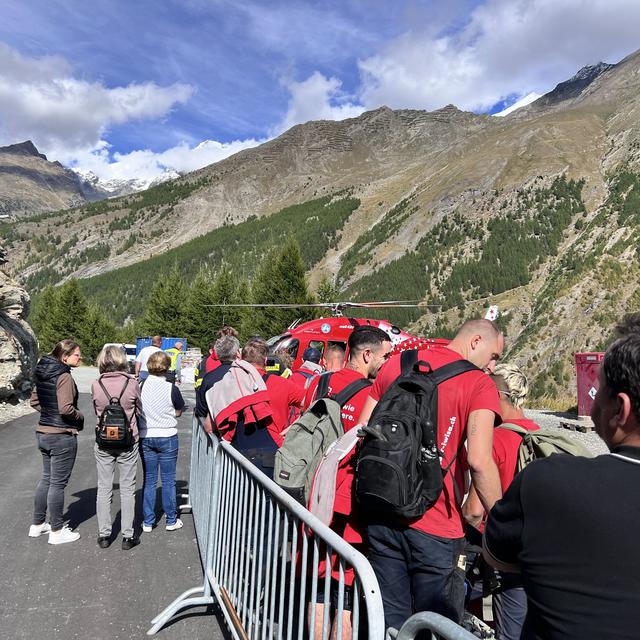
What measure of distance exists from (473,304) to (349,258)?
38.2 m

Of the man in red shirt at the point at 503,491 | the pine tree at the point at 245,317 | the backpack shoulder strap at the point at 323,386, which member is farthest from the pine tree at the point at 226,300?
the man in red shirt at the point at 503,491

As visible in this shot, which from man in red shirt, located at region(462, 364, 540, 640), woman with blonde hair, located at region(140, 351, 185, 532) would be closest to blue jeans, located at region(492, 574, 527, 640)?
man in red shirt, located at region(462, 364, 540, 640)

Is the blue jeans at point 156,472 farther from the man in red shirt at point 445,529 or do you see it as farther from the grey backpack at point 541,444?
the grey backpack at point 541,444

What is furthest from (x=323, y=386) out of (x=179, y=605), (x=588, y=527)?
(x=588, y=527)

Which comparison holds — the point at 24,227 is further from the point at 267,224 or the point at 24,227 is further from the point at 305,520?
the point at 305,520

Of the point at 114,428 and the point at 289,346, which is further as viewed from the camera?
the point at 289,346

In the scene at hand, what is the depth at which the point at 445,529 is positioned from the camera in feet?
8.07

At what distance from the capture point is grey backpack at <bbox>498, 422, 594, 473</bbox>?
2.61 m

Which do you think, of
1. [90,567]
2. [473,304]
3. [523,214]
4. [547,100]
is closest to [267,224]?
[523,214]

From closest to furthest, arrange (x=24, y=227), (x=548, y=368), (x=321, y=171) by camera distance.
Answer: (x=548, y=368) → (x=24, y=227) → (x=321, y=171)

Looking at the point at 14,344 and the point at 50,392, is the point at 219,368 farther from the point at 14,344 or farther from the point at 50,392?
the point at 14,344

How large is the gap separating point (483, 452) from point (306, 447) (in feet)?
3.45

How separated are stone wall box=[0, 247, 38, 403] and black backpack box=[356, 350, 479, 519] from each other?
13.1m

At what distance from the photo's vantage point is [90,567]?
14.9ft
